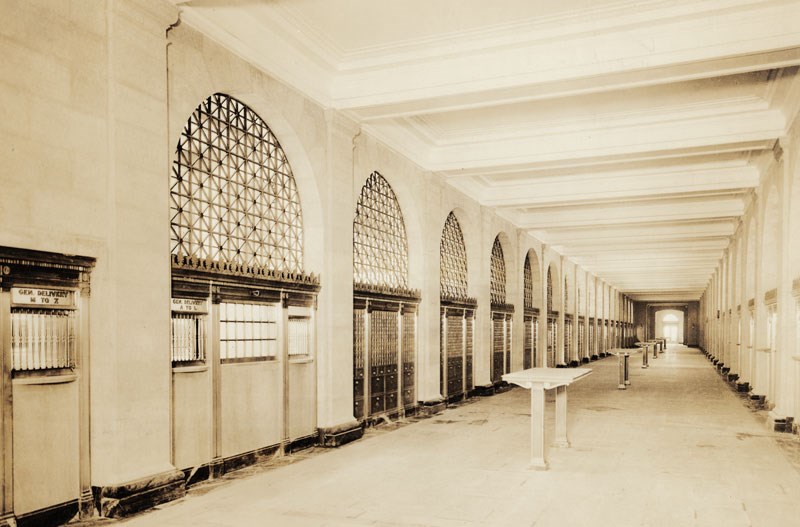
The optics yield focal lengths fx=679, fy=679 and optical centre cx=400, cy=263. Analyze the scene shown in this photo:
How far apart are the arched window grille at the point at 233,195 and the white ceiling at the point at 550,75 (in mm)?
848

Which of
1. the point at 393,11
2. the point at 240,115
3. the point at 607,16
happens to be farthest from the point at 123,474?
the point at 607,16

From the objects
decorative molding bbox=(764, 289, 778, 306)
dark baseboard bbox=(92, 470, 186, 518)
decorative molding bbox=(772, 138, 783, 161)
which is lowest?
dark baseboard bbox=(92, 470, 186, 518)

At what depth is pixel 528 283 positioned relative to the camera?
75.1ft

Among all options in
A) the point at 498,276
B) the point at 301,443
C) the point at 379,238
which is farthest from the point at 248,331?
the point at 498,276

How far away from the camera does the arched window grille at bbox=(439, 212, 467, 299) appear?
15.1 metres

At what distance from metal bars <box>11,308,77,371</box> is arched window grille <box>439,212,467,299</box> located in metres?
9.51

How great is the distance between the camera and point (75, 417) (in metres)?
5.81

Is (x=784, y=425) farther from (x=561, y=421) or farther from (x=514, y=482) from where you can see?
(x=514, y=482)

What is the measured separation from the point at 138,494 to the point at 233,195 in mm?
3618

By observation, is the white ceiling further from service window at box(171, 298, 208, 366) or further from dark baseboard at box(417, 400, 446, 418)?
dark baseboard at box(417, 400, 446, 418)

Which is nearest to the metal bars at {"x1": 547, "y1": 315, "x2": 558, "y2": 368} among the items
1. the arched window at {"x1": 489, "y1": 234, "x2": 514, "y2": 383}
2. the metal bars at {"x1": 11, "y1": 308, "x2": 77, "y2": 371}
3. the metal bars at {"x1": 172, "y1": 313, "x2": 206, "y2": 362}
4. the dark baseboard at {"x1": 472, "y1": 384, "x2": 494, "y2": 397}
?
the arched window at {"x1": 489, "y1": 234, "x2": 514, "y2": 383}

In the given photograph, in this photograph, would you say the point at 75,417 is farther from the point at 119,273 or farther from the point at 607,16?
the point at 607,16

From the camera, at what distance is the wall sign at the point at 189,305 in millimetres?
7133

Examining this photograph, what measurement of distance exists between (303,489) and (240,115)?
4.54 m
